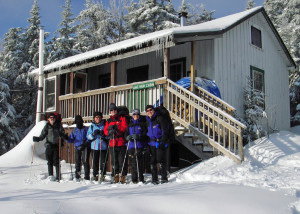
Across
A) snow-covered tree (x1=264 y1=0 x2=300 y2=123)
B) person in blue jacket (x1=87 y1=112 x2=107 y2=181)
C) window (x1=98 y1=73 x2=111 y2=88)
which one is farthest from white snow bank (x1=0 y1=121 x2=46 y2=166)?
snow-covered tree (x1=264 y1=0 x2=300 y2=123)

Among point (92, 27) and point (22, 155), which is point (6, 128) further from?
point (92, 27)

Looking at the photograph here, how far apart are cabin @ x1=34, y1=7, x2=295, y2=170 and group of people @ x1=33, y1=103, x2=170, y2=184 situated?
1.66 meters

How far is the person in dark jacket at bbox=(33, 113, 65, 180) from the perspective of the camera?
7.24 metres

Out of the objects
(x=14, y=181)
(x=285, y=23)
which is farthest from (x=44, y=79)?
(x=285, y=23)

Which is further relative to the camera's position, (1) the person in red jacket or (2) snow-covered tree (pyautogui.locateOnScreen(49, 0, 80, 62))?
(2) snow-covered tree (pyautogui.locateOnScreen(49, 0, 80, 62))

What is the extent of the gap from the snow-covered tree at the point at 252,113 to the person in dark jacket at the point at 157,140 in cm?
479

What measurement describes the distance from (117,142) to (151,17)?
2085 centimetres

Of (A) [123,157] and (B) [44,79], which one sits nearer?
(A) [123,157]

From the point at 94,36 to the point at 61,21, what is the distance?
3182 mm

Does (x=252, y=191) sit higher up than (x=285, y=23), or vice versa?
(x=285, y=23)

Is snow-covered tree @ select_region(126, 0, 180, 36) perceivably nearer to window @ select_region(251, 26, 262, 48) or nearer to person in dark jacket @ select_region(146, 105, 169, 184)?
window @ select_region(251, 26, 262, 48)

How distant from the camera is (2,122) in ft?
56.0

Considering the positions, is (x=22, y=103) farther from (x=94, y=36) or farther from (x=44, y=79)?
(x=44, y=79)

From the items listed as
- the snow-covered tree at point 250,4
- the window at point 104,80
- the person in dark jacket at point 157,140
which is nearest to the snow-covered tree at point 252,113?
the person in dark jacket at point 157,140
